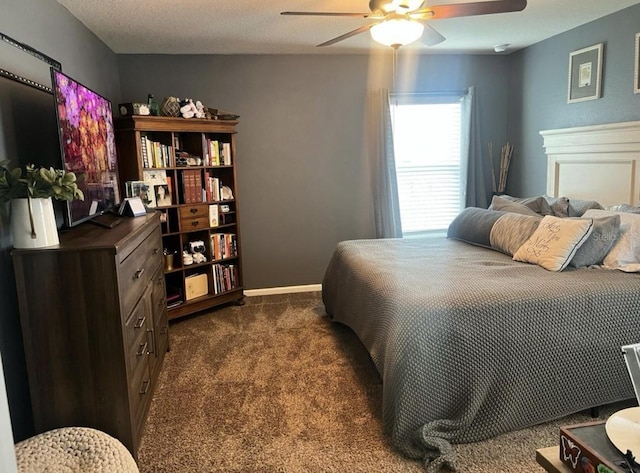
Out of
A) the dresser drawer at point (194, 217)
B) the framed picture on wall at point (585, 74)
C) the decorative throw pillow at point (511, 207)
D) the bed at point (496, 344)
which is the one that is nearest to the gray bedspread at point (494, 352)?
the bed at point (496, 344)

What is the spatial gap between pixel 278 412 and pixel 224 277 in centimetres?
184

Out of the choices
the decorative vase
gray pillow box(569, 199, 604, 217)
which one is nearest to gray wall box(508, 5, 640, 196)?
gray pillow box(569, 199, 604, 217)

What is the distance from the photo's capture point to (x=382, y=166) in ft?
14.7

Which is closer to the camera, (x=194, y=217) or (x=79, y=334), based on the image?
(x=79, y=334)

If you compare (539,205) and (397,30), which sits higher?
(397,30)

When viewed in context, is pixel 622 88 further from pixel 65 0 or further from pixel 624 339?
pixel 65 0

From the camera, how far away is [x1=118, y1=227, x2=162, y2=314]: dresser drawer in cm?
198

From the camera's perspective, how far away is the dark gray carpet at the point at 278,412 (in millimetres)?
2027

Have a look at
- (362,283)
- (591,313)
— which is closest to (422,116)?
(362,283)

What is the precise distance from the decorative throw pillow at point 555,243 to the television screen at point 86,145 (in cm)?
251

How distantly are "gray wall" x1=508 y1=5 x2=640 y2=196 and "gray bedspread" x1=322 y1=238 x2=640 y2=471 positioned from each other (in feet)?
5.52

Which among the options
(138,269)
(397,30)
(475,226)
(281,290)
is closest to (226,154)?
(281,290)

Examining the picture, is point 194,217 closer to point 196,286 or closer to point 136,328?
point 196,286

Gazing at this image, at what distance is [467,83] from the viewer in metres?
4.61
